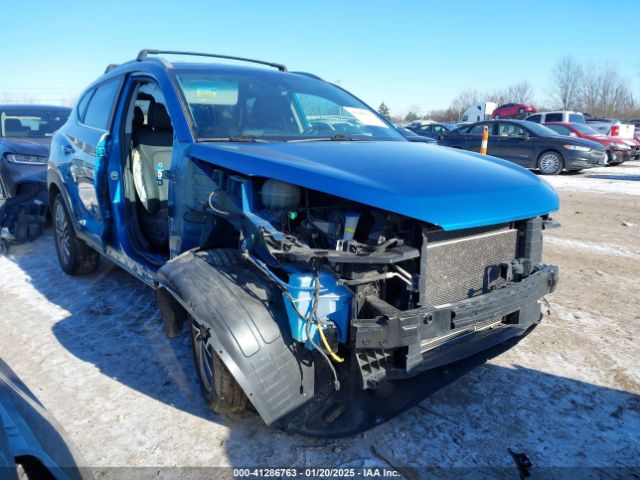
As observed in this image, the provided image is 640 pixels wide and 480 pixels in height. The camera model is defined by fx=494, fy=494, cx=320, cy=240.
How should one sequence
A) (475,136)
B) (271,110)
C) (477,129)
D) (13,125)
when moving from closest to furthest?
(271,110) → (13,125) → (475,136) → (477,129)

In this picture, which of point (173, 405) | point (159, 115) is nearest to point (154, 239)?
point (159, 115)

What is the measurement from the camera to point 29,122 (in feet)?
25.1

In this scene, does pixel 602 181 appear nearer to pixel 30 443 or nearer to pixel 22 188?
pixel 22 188

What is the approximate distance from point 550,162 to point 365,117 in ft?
36.5

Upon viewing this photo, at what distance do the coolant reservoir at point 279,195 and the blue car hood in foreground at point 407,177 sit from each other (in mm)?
111

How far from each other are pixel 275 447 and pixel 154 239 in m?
2.22

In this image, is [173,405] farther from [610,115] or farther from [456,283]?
[610,115]

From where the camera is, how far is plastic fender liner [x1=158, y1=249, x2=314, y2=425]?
2295 millimetres

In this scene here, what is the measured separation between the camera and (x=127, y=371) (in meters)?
3.26

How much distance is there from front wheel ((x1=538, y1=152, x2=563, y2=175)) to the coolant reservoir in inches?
493

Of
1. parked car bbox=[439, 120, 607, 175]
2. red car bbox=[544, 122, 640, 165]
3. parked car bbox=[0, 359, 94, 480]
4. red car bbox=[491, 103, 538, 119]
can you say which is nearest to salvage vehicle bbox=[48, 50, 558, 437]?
parked car bbox=[0, 359, 94, 480]

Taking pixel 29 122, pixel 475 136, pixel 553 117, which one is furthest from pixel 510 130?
pixel 29 122

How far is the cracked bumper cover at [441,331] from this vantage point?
2211 millimetres

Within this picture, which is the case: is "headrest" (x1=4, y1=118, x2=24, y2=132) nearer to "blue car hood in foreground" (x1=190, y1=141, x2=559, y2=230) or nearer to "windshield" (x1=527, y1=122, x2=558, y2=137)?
"blue car hood in foreground" (x1=190, y1=141, x2=559, y2=230)
